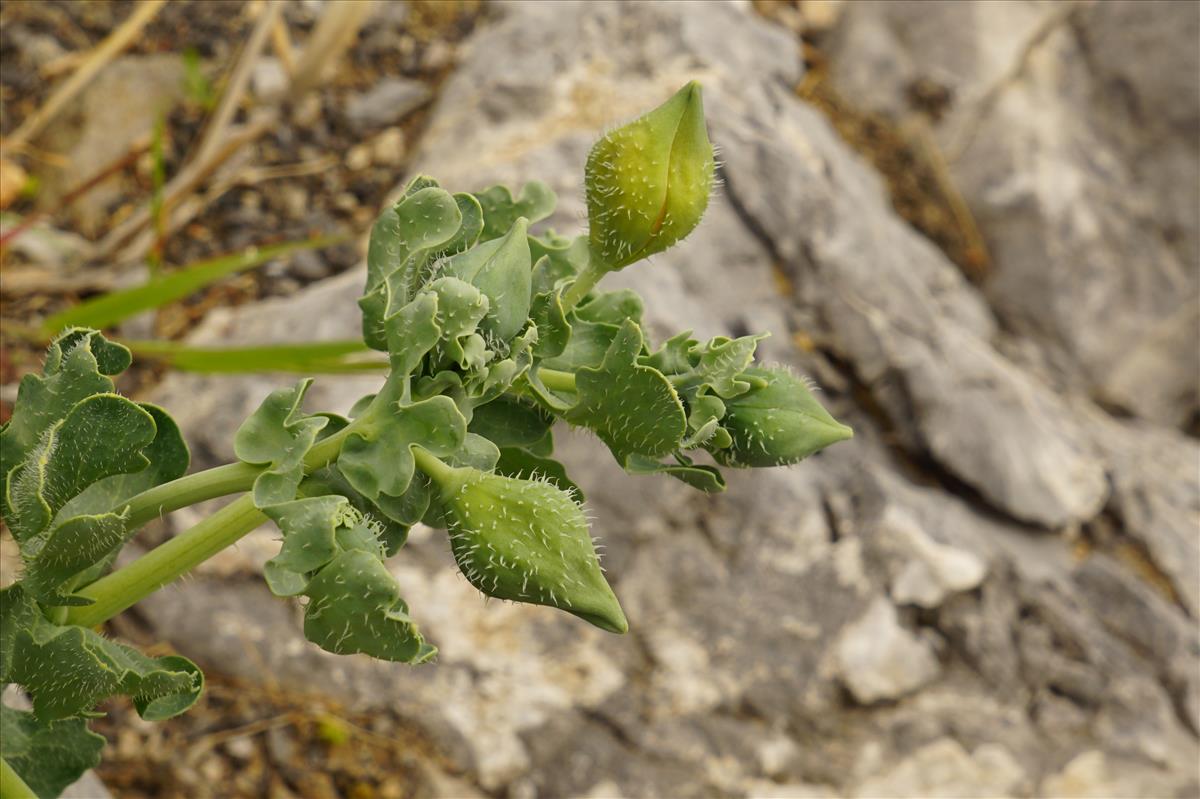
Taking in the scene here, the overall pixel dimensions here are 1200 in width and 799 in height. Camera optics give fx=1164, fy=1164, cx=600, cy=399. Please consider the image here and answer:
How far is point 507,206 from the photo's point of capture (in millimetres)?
1244

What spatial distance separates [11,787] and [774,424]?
2.54 ft

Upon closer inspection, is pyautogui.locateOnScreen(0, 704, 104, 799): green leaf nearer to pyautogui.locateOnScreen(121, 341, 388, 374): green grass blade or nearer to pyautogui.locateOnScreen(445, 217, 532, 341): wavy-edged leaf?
pyautogui.locateOnScreen(445, 217, 532, 341): wavy-edged leaf

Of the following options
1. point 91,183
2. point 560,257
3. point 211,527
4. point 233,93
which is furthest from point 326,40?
point 211,527

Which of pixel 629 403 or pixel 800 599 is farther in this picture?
pixel 800 599

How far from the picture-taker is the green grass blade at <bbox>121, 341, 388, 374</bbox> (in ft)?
6.75

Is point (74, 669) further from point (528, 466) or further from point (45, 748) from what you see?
point (528, 466)

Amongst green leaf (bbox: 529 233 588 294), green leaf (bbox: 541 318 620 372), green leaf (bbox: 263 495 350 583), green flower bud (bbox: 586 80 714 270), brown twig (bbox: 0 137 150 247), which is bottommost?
brown twig (bbox: 0 137 150 247)

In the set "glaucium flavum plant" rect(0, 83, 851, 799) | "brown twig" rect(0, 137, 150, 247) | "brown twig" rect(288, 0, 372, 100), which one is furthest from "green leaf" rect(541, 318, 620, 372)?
"brown twig" rect(288, 0, 372, 100)

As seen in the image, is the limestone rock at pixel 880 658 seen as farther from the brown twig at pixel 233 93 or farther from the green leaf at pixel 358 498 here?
the brown twig at pixel 233 93

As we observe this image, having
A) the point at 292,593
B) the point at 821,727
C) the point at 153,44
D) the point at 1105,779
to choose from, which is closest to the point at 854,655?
the point at 821,727

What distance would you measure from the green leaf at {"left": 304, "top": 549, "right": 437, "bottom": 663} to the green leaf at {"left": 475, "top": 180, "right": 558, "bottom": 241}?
1.51ft

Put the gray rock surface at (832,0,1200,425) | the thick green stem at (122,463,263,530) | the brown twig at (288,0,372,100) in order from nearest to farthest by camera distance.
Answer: the thick green stem at (122,463,263,530)
the brown twig at (288,0,372,100)
the gray rock surface at (832,0,1200,425)

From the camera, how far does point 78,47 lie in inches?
113

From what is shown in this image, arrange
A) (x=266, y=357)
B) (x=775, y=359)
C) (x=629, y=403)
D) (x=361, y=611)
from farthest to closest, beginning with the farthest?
1. (x=775, y=359)
2. (x=266, y=357)
3. (x=629, y=403)
4. (x=361, y=611)
